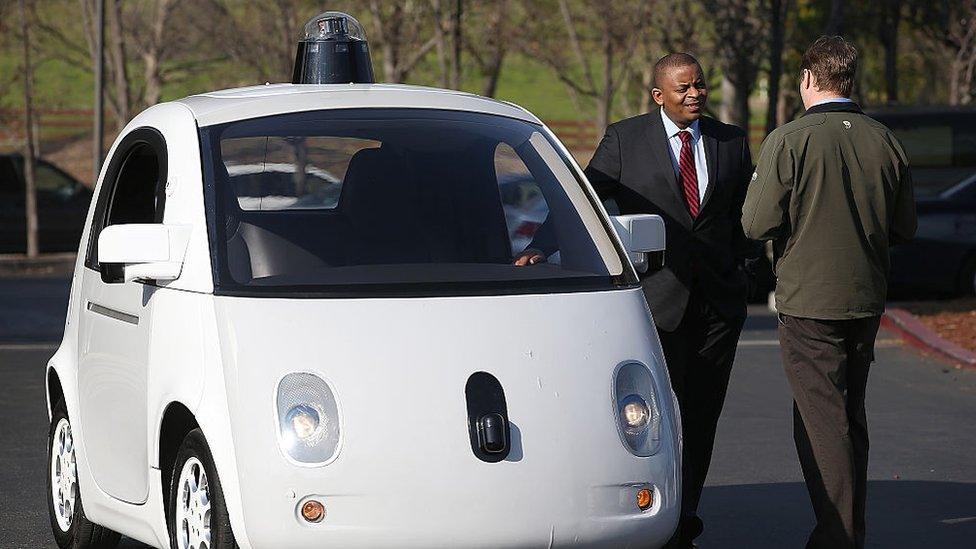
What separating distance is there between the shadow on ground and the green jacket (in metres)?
1.28

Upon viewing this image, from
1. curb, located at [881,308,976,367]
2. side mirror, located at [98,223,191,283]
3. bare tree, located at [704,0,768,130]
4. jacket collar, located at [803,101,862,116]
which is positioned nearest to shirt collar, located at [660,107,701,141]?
jacket collar, located at [803,101,862,116]

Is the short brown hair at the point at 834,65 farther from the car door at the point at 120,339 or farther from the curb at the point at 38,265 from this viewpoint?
the curb at the point at 38,265

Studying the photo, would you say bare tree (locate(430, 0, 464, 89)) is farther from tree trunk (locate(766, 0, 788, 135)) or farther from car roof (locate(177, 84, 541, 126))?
car roof (locate(177, 84, 541, 126))

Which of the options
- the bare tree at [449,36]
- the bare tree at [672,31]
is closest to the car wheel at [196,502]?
the bare tree at [449,36]

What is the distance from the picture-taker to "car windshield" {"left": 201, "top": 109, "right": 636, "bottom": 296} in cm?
522

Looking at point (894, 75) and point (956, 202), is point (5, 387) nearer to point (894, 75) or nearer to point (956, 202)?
point (956, 202)

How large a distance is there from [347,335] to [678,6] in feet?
82.3

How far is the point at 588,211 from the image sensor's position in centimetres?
566

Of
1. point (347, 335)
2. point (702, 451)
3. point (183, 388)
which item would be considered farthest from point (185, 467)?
point (702, 451)

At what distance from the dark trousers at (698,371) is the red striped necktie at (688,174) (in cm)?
34

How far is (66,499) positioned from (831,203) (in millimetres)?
2961

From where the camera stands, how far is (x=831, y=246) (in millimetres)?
5828

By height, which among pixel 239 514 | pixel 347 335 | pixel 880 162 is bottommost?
pixel 239 514

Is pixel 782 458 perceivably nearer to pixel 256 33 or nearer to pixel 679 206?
pixel 679 206
